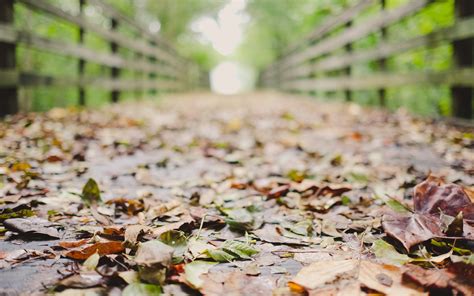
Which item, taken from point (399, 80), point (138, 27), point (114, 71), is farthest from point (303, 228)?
point (138, 27)

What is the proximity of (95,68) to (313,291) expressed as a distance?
10.3 meters

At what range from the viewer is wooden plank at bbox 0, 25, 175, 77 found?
10.1 ft

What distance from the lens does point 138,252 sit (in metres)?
0.93

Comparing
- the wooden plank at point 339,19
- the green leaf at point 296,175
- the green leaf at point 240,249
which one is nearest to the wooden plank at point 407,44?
the wooden plank at point 339,19

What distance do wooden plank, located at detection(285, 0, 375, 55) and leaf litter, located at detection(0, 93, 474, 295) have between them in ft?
8.97

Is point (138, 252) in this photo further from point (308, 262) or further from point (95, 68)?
point (95, 68)

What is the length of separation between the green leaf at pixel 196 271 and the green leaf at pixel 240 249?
0.07 m

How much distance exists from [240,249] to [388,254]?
39 centimetres

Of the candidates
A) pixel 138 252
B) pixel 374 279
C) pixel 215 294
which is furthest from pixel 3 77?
pixel 374 279

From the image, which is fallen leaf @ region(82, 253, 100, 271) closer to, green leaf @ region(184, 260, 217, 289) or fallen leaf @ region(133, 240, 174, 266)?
fallen leaf @ region(133, 240, 174, 266)

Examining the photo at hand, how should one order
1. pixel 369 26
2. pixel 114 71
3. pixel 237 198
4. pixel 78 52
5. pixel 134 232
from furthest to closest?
1. pixel 114 71
2. pixel 369 26
3. pixel 78 52
4. pixel 237 198
5. pixel 134 232

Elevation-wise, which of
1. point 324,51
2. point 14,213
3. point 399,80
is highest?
point 324,51

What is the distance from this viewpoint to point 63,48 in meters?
3.89

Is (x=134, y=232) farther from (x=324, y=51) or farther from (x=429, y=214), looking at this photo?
(x=324, y=51)
